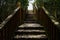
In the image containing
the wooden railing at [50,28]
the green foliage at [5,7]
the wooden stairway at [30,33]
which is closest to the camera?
the wooden railing at [50,28]

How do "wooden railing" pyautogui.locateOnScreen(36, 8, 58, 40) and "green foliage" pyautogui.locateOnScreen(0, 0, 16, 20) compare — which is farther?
"green foliage" pyautogui.locateOnScreen(0, 0, 16, 20)

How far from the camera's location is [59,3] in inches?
285

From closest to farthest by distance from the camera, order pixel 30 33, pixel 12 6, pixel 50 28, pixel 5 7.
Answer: pixel 50 28
pixel 30 33
pixel 5 7
pixel 12 6

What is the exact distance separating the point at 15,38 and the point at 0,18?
157 cm

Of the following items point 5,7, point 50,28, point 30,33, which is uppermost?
point 5,7

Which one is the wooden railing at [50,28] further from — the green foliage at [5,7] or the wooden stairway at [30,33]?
the green foliage at [5,7]

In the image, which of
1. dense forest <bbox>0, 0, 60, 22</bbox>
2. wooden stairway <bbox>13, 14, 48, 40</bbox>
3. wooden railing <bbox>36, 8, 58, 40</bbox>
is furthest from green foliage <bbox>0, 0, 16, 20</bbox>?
wooden railing <bbox>36, 8, 58, 40</bbox>

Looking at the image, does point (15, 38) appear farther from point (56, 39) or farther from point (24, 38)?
point (56, 39)

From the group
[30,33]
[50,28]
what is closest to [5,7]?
[30,33]

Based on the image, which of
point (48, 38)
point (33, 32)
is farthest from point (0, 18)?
point (48, 38)

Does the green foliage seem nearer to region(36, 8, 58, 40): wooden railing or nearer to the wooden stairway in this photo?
the wooden stairway


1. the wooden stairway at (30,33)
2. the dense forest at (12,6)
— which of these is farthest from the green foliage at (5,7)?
the wooden stairway at (30,33)

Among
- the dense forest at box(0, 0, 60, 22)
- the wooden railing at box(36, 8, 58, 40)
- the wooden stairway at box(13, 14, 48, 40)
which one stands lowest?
the wooden stairway at box(13, 14, 48, 40)

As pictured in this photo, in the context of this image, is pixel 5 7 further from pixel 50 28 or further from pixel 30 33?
pixel 50 28
